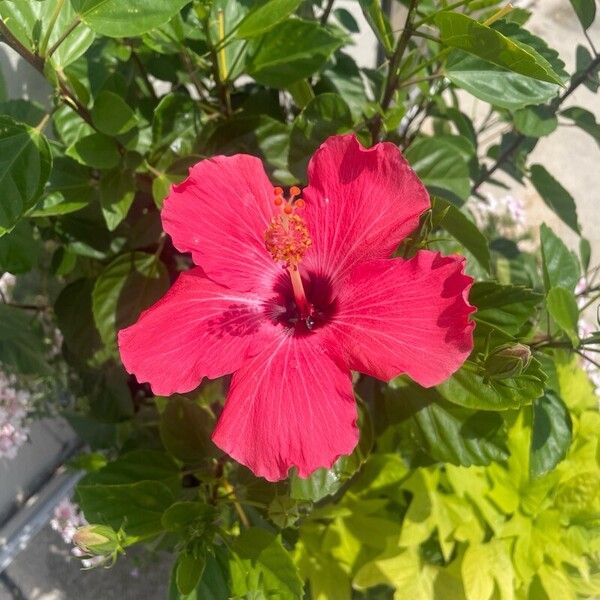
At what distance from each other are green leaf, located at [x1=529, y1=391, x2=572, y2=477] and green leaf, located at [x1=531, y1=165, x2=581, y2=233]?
Result: 1.12 ft

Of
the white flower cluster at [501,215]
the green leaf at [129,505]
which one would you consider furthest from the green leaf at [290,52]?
the white flower cluster at [501,215]

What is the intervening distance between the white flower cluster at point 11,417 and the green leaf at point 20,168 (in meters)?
0.49

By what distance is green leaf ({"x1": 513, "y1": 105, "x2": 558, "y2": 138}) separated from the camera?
934 millimetres

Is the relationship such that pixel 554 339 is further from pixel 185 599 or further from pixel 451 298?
pixel 185 599

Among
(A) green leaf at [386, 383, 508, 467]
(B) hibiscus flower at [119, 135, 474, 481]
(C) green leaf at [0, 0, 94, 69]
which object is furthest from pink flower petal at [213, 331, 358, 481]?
(C) green leaf at [0, 0, 94, 69]

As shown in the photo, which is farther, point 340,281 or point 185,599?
point 185,599

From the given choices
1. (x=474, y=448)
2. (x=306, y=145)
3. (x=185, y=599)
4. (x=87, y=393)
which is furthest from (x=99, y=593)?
(x=306, y=145)

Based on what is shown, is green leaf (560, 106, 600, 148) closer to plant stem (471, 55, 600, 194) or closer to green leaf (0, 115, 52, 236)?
plant stem (471, 55, 600, 194)

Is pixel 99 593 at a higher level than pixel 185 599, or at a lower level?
lower

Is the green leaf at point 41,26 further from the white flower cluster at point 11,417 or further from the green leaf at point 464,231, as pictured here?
the white flower cluster at point 11,417

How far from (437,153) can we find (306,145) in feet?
0.64

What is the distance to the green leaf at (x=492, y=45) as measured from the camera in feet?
1.72

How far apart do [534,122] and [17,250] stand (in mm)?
693

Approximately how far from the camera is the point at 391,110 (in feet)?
2.48
